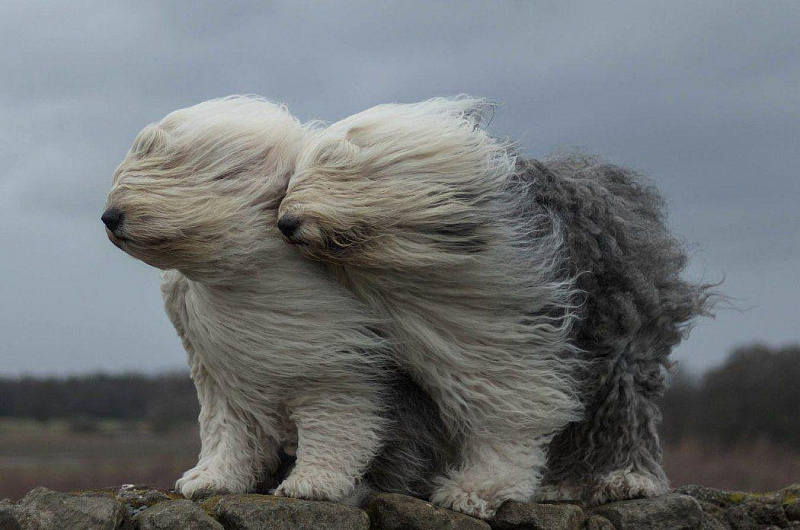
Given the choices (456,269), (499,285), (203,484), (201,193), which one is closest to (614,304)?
(499,285)

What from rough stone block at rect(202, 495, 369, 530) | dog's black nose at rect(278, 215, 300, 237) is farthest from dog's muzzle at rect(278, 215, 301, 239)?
rough stone block at rect(202, 495, 369, 530)

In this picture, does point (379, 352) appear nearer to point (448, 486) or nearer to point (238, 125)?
point (448, 486)

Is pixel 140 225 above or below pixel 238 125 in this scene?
below

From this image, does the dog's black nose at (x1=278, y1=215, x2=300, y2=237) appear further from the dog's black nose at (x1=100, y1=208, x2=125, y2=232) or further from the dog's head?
the dog's black nose at (x1=100, y1=208, x2=125, y2=232)

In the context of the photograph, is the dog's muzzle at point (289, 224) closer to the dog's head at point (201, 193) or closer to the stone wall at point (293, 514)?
the dog's head at point (201, 193)

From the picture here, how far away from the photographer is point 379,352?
12.2 ft

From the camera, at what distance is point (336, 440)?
370cm

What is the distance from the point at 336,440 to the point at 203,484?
54 centimetres

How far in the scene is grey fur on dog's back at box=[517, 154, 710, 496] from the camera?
379cm

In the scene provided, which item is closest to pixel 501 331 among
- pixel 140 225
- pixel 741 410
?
pixel 140 225

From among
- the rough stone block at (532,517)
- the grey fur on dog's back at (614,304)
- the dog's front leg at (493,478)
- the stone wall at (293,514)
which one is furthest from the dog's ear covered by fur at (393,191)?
the rough stone block at (532,517)

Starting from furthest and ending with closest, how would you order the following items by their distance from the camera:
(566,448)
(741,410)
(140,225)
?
(741,410), (566,448), (140,225)

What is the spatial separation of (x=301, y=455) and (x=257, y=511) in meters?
0.32

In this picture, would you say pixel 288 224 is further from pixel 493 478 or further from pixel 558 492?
pixel 558 492
